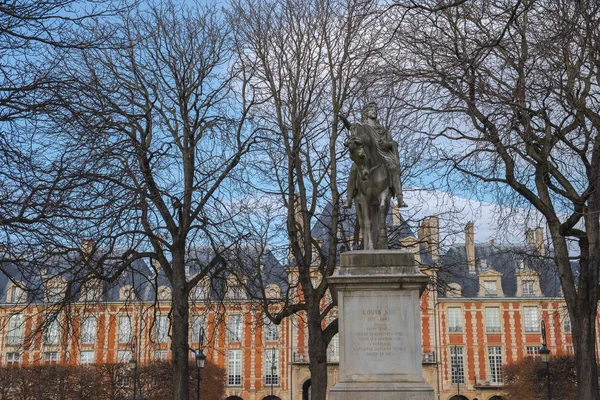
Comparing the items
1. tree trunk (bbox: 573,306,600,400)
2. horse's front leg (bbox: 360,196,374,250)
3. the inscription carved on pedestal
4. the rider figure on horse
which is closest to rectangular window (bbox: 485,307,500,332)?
tree trunk (bbox: 573,306,600,400)

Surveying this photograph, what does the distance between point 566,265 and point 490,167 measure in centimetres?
288

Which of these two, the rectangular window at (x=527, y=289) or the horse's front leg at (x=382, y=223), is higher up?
the rectangular window at (x=527, y=289)

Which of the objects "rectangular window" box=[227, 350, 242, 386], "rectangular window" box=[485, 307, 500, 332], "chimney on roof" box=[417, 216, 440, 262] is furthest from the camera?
"rectangular window" box=[485, 307, 500, 332]

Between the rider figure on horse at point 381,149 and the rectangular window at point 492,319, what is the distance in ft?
154

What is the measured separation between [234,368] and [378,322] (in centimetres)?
4684

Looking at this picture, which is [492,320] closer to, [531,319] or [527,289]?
[531,319]

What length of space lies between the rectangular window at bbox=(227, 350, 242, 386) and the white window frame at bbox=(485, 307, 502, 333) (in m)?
19.9

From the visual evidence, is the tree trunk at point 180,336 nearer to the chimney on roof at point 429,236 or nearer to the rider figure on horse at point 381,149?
the chimney on roof at point 429,236

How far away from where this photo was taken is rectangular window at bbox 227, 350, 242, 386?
55250 mm

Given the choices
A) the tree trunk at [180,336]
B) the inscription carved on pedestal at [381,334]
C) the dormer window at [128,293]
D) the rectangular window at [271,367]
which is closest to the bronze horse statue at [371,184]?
the inscription carved on pedestal at [381,334]

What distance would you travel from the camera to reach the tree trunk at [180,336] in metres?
17.0

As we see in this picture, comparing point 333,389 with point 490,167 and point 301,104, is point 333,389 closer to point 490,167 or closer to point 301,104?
point 490,167

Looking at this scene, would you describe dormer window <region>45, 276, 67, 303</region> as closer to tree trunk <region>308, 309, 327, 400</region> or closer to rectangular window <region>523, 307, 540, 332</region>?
tree trunk <region>308, 309, 327, 400</region>

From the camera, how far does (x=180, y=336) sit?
17.1 m
